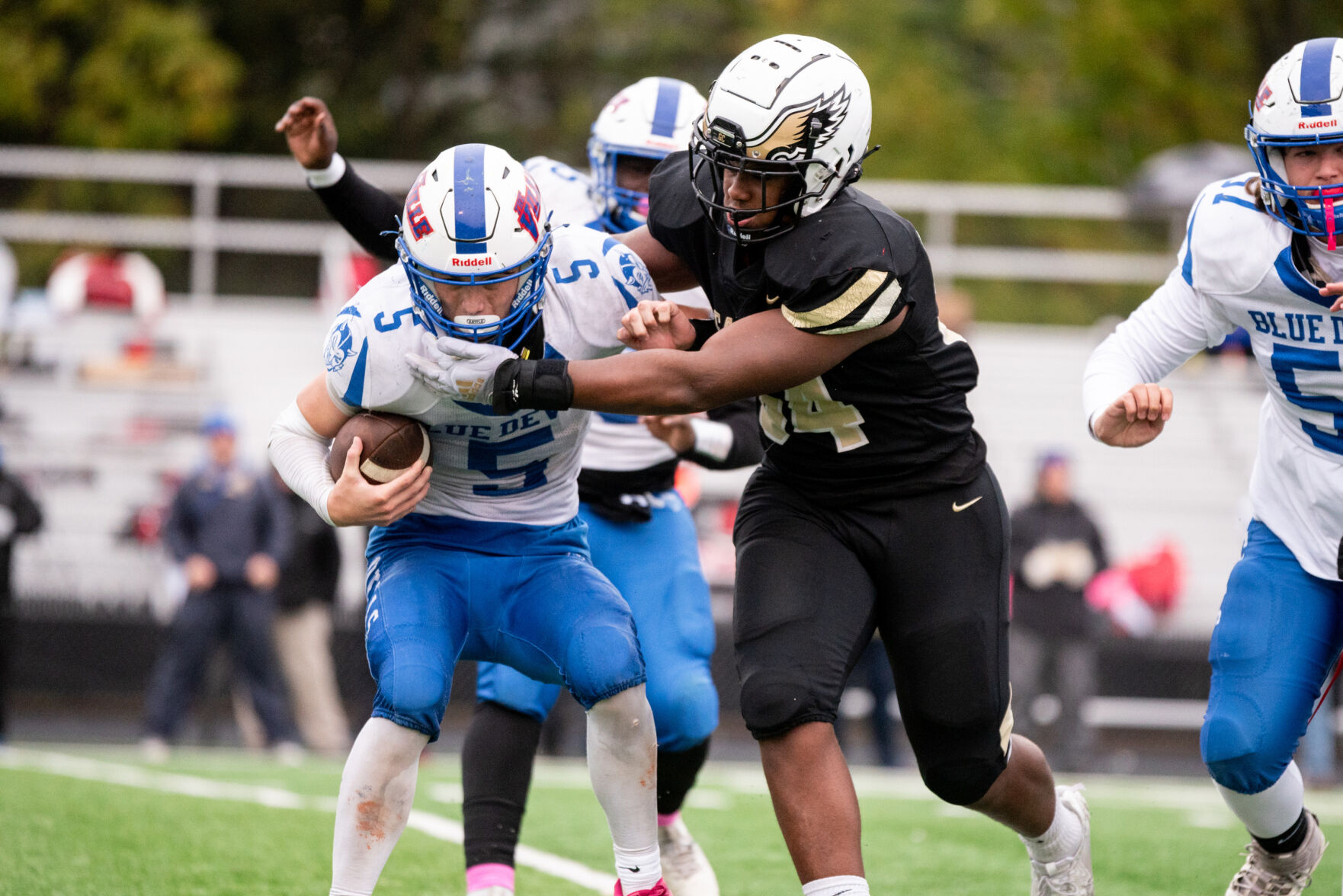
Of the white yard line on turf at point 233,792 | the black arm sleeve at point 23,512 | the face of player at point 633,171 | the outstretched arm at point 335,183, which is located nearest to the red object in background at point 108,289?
the black arm sleeve at point 23,512

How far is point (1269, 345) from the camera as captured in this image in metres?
3.77

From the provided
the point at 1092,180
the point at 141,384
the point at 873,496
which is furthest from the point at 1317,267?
the point at 1092,180


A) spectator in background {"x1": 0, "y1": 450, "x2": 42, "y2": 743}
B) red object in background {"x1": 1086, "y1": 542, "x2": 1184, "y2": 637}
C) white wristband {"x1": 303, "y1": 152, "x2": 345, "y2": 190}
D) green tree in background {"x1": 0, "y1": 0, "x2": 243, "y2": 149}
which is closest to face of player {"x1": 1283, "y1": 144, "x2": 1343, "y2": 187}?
white wristband {"x1": 303, "y1": 152, "x2": 345, "y2": 190}

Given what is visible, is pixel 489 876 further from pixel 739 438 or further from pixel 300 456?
pixel 739 438

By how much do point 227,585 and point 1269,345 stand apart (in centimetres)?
696

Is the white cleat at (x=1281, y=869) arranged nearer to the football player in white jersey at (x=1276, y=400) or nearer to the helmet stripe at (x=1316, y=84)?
the football player in white jersey at (x=1276, y=400)

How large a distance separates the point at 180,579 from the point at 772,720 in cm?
720

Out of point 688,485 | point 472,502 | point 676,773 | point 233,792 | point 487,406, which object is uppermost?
point 487,406

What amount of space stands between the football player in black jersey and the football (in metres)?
0.14

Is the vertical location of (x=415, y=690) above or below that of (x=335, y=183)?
below

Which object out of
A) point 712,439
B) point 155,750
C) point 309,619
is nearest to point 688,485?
point 309,619

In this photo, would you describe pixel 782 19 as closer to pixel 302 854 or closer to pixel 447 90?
pixel 447 90

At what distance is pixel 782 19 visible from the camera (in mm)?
18031

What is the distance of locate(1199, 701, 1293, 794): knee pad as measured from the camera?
362 centimetres
